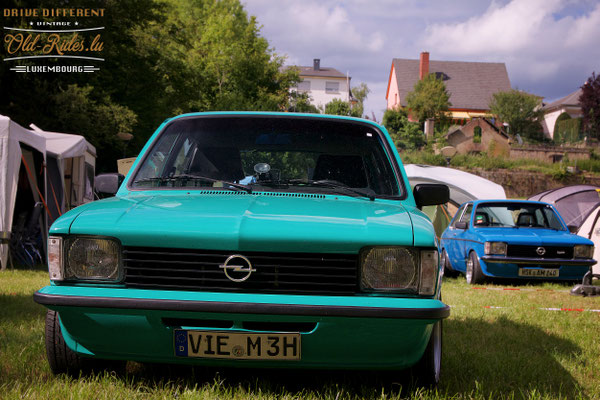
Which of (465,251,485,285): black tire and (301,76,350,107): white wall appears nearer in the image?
(465,251,485,285): black tire

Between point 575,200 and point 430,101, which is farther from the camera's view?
point 430,101

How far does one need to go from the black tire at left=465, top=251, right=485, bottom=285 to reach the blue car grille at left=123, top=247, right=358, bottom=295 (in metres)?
7.86

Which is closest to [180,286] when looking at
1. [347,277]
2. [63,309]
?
[63,309]

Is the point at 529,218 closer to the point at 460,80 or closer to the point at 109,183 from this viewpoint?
the point at 109,183

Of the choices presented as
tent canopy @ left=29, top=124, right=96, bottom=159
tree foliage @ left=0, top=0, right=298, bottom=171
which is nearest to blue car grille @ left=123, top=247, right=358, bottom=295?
tent canopy @ left=29, top=124, right=96, bottom=159

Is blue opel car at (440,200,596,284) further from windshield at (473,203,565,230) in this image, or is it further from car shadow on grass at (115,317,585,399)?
car shadow on grass at (115,317,585,399)

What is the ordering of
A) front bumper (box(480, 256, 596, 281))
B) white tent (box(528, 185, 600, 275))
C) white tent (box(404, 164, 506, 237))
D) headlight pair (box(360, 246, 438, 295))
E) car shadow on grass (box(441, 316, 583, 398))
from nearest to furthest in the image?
headlight pair (box(360, 246, 438, 295)) < car shadow on grass (box(441, 316, 583, 398)) < front bumper (box(480, 256, 596, 281)) < white tent (box(404, 164, 506, 237)) < white tent (box(528, 185, 600, 275))

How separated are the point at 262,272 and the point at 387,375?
1.02m

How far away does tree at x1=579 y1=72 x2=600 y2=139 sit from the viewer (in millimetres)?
59844

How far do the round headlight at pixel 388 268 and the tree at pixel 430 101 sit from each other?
207 feet

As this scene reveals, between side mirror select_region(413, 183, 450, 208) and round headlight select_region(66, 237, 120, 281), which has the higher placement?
side mirror select_region(413, 183, 450, 208)

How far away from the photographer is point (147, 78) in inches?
1196

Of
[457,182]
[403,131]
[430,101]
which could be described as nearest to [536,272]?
[457,182]

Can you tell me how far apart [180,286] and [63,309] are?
558 millimetres
